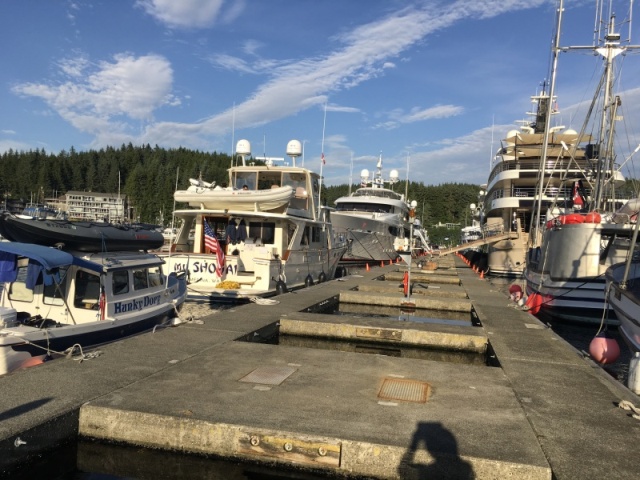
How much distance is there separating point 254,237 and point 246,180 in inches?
134

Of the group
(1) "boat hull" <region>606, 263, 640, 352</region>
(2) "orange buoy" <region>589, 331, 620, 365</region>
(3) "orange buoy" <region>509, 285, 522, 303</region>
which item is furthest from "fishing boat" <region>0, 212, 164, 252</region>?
(3) "orange buoy" <region>509, 285, 522, 303</region>

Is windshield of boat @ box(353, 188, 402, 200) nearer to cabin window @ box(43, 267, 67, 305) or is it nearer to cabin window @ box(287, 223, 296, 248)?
cabin window @ box(287, 223, 296, 248)

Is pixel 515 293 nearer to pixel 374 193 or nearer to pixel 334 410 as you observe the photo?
pixel 334 410

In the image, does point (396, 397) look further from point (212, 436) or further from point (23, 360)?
point (23, 360)

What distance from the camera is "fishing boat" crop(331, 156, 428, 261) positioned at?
36031 mm

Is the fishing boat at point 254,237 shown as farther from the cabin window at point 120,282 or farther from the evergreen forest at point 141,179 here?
the evergreen forest at point 141,179

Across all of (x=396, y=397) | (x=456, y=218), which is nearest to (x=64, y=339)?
(x=396, y=397)

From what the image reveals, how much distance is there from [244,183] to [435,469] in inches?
685

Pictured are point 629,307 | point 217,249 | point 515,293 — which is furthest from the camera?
point 515,293

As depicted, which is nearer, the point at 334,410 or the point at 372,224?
the point at 334,410

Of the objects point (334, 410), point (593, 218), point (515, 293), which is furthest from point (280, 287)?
point (334, 410)

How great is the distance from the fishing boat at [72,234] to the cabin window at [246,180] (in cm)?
931

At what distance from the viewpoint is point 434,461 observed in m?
4.29

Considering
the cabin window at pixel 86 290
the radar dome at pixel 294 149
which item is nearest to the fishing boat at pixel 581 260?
the radar dome at pixel 294 149
